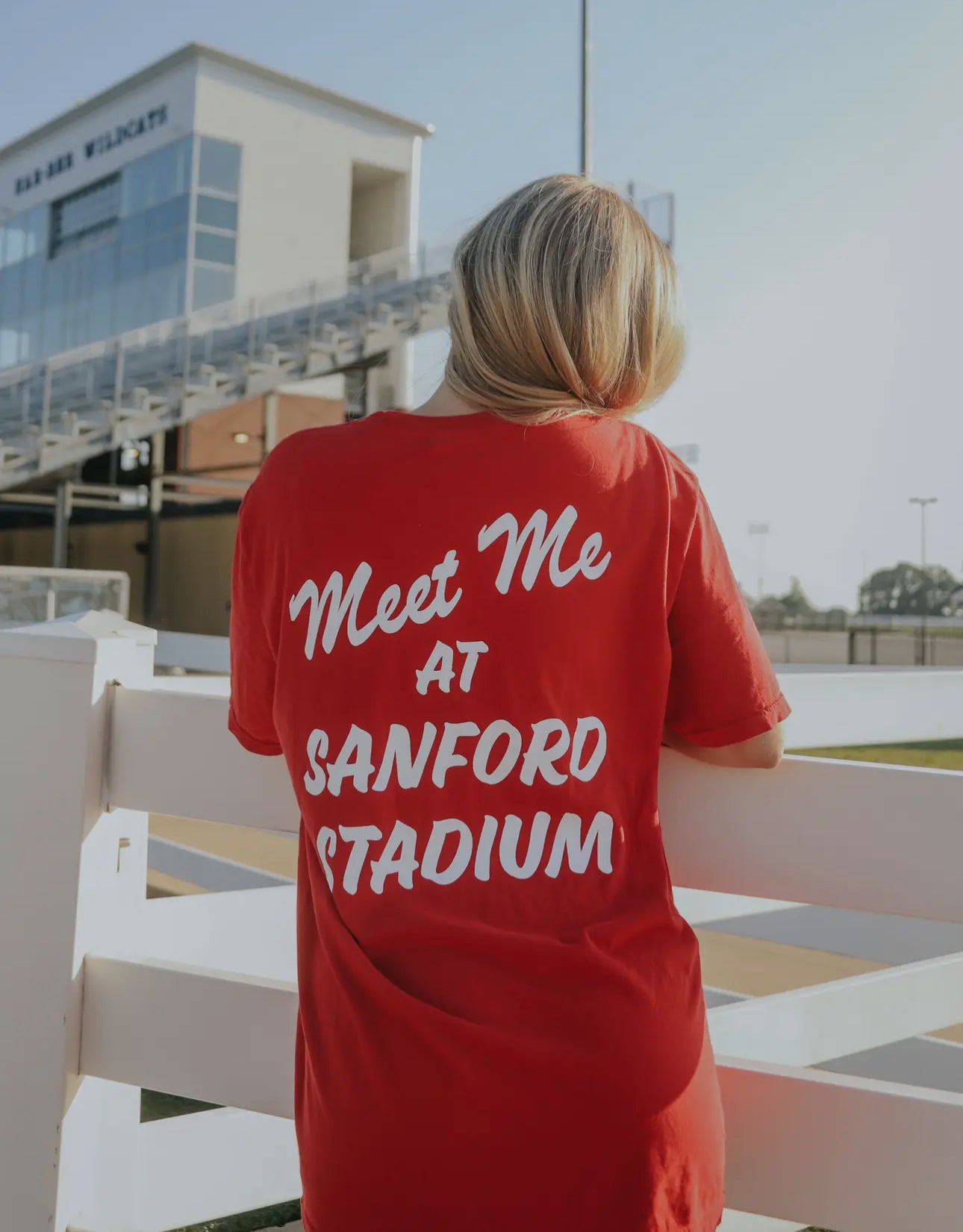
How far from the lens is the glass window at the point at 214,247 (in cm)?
2616

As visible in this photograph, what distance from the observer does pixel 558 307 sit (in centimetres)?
127

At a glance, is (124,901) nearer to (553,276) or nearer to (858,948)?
(553,276)

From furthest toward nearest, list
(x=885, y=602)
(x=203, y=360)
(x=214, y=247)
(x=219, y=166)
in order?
(x=885, y=602) → (x=219, y=166) → (x=214, y=247) → (x=203, y=360)

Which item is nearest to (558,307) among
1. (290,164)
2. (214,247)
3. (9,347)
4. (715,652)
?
(715,652)

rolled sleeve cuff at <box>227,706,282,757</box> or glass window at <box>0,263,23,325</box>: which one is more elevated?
glass window at <box>0,263,23,325</box>

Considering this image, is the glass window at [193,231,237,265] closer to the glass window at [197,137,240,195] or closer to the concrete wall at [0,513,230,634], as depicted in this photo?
the glass window at [197,137,240,195]

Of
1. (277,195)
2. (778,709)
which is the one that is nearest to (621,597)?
(778,709)

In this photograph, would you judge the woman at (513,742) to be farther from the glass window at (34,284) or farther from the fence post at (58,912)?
the glass window at (34,284)

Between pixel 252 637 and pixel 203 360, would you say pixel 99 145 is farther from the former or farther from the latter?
pixel 252 637

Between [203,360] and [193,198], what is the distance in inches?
263

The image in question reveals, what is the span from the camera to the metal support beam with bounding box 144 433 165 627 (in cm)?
2375

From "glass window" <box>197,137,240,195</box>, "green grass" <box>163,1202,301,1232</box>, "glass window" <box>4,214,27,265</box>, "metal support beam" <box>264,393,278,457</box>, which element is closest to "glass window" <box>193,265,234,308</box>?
"glass window" <box>197,137,240,195</box>

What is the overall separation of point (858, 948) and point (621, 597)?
405 centimetres

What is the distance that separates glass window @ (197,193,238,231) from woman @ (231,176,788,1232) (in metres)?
27.1
